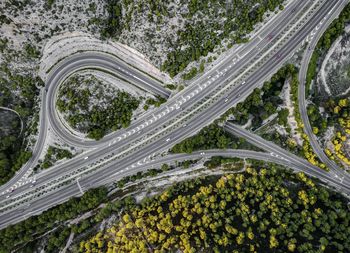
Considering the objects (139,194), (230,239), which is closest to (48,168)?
(139,194)

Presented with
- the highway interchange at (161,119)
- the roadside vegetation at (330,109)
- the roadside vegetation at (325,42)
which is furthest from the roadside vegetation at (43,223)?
the roadside vegetation at (325,42)

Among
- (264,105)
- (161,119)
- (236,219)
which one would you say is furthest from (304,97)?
(161,119)

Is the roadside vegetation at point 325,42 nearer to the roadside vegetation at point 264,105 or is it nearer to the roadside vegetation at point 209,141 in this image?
the roadside vegetation at point 264,105

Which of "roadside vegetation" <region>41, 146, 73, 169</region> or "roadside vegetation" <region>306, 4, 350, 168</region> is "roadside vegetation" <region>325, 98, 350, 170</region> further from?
"roadside vegetation" <region>41, 146, 73, 169</region>

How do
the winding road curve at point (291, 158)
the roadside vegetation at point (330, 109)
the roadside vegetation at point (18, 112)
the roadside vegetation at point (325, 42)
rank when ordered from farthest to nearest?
A: the winding road curve at point (291, 158)
the roadside vegetation at point (330, 109)
the roadside vegetation at point (325, 42)
the roadside vegetation at point (18, 112)

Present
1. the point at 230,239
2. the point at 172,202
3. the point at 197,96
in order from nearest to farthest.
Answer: the point at 230,239 < the point at 172,202 < the point at 197,96

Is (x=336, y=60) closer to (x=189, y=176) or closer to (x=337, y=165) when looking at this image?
(x=337, y=165)

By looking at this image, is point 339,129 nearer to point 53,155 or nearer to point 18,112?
point 53,155
